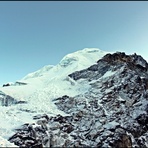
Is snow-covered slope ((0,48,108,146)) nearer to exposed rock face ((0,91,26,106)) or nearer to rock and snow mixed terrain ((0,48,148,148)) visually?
rock and snow mixed terrain ((0,48,148,148))

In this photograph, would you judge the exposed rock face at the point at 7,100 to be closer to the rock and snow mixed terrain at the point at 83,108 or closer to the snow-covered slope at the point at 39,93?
the rock and snow mixed terrain at the point at 83,108

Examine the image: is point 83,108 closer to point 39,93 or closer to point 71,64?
point 39,93

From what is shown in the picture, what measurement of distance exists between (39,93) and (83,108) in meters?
10.1

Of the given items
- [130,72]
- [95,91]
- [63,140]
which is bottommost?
[63,140]

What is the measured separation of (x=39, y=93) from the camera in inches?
2014

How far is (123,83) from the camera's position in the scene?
5006cm

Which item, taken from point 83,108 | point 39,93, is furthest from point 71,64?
point 83,108

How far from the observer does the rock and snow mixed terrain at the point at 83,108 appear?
121 ft

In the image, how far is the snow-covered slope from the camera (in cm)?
3968

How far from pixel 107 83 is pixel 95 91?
2947 mm

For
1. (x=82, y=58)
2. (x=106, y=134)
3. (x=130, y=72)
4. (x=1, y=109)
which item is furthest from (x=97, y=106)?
(x=82, y=58)

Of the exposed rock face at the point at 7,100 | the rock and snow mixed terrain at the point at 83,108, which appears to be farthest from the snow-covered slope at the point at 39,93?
the exposed rock face at the point at 7,100

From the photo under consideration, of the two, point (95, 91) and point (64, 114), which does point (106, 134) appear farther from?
point (95, 91)

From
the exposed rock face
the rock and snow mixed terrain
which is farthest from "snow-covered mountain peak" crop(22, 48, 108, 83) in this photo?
the exposed rock face
